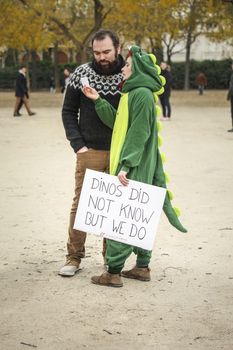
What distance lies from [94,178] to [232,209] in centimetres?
306

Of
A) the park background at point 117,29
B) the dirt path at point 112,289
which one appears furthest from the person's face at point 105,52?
the park background at point 117,29

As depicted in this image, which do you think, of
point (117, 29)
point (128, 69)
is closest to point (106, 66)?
point (128, 69)

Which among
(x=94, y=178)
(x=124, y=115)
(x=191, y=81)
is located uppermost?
→ (x=124, y=115)

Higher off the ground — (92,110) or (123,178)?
(92,110)

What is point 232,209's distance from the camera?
778cm

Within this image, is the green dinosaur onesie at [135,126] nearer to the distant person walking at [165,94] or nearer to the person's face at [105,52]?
the person's face at [105,52]

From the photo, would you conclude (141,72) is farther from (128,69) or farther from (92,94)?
(92,94)

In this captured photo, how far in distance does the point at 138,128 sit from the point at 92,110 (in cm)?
50

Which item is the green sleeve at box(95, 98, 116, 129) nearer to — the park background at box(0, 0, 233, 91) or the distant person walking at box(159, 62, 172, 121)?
the distant person walking at box(159, 62, 172, 121)

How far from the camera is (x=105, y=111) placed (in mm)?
5098

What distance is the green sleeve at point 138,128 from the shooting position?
16.2 feet

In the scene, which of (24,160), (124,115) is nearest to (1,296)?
(124,115)

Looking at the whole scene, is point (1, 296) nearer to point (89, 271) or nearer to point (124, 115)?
point (89, 271)

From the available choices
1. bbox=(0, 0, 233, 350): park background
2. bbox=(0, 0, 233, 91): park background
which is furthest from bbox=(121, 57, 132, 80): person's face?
bbox=(0, 0, 233, 91): park background
